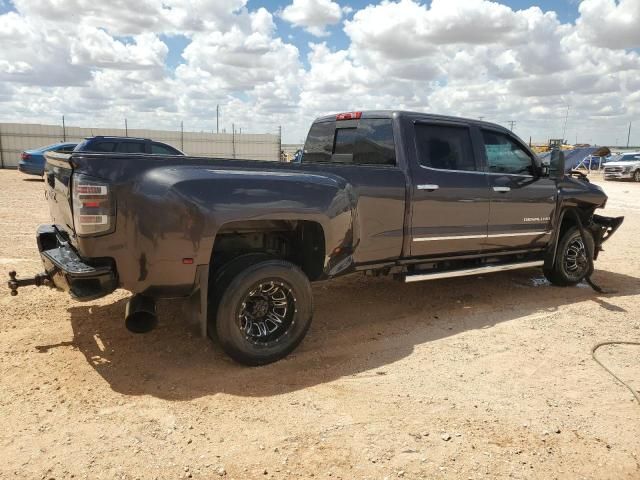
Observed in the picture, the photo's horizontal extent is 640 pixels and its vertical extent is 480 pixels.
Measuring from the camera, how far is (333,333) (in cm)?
474

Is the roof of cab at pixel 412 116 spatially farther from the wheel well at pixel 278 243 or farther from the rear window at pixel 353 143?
the wheel well at pixel 278 243

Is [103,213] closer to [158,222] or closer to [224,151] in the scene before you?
[158,222]

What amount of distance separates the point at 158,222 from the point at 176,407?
47.0 inches

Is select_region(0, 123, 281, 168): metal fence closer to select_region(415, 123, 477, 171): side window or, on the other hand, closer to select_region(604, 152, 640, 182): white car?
select_region(604, 152, 640, 182): white car

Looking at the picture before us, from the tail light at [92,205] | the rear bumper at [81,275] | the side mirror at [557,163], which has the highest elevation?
the side mirror at [557,163]

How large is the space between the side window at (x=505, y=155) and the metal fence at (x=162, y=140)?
65.1ft

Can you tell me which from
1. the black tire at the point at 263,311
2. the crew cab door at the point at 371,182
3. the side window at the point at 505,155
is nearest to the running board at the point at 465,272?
the crew cab door at the point at 371,182

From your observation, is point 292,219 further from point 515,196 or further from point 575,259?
point 575,259

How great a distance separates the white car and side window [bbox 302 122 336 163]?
27.6 m

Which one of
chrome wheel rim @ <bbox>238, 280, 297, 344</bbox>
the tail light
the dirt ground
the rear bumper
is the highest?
the tail light

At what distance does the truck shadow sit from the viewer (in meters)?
3.71

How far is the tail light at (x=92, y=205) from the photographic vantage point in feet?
10.6

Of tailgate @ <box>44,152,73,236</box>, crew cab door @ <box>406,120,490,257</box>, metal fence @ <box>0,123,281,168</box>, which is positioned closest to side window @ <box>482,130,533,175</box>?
crew cab door @ <box>406,120,490,257</box>

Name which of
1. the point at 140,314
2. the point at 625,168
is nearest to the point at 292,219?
the point at 140,314
